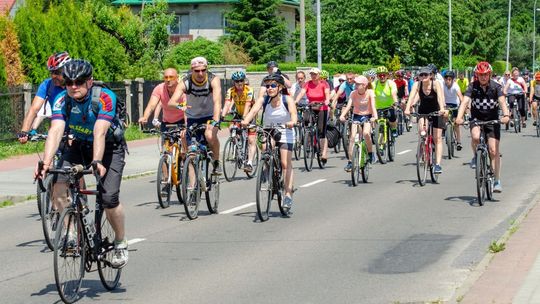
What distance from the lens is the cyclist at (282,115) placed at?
44.4ft

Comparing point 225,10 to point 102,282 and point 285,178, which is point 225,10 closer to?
point 285,178

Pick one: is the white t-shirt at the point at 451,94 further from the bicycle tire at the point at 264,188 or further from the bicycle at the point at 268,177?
the bicycle tire at the point at 264,188

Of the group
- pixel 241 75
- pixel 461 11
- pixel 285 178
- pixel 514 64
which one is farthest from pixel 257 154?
pixel 514 64

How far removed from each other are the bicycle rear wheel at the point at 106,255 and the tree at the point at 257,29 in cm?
5950

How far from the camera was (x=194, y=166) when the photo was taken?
13.3m

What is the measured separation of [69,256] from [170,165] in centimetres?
624

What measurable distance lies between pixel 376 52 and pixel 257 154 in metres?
49.8

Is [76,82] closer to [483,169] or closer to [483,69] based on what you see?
[483,169]

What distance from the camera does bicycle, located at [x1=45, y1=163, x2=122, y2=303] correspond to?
8031mm

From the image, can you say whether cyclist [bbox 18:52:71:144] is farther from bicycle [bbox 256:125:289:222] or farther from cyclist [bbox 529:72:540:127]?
cyclist [bbox 529:72:540:127]

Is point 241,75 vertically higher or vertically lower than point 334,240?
higher

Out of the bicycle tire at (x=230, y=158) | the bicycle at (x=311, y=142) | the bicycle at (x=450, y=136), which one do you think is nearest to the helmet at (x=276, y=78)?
the bicycle tire at (x=230, y=158)

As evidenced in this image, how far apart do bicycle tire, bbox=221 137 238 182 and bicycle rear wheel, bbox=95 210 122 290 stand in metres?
10.5

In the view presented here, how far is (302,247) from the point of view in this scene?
1130 centimetres
